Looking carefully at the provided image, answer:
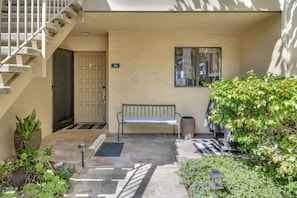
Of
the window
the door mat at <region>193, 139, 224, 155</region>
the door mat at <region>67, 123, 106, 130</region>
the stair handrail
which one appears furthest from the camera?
the door mat at <region>67, 123, 106, 130</region>

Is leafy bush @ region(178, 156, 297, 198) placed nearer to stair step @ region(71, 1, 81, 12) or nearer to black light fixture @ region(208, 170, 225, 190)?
black light fixture @ region(208, 170, 225, 190)

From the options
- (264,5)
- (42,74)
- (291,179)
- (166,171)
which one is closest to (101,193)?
(166,171)

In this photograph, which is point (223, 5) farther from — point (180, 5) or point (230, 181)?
point (230, 181)

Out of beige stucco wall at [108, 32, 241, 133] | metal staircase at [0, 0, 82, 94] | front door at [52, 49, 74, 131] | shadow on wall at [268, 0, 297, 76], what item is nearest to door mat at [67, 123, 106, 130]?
front door at [52, 49, 74, 131]

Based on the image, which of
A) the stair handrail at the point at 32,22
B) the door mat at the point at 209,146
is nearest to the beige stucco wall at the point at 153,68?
the door mat at the point at 209,146

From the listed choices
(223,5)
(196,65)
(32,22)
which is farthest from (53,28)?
(196,65)

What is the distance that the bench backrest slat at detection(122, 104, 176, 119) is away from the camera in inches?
268

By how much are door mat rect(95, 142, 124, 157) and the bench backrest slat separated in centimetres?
125

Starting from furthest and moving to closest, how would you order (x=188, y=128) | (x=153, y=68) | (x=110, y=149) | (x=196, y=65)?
(x=196, y=65) < (x=153, y=68) < (x=188, y=128) < (x=110, y=149)

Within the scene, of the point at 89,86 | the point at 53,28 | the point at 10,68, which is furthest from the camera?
the point at 89,86

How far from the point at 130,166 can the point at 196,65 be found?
3.74 metres

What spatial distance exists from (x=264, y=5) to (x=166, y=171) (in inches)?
138

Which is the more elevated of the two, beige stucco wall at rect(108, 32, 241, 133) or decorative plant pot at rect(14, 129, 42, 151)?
beige stucco wall at rect(108, 32, 241, 133)

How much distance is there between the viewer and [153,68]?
6.78 m
